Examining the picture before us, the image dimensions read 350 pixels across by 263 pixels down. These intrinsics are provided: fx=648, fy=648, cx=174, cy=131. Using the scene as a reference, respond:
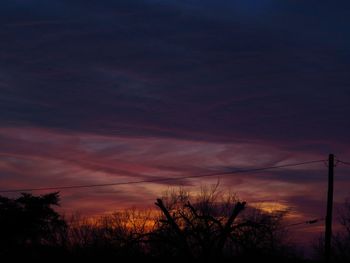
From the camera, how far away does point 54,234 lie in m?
53.2

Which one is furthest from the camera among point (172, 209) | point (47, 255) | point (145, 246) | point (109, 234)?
point (109, 234)

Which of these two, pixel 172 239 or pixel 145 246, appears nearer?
pixel 172 239

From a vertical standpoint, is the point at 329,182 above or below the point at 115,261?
above

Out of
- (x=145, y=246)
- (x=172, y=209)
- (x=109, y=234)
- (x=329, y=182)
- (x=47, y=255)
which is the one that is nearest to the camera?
(x=329, y=182)

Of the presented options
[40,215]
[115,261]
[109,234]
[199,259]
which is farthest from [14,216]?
[199,259]

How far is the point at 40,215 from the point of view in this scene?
52750mm

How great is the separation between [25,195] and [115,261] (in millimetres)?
19850

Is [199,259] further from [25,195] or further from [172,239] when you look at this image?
[25,195]

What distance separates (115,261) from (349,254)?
24802 mm

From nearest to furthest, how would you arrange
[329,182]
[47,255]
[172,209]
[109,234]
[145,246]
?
1. [329,182]
2. [47,255]
3. [145,246]
4. [172,209]
5. [109,234]

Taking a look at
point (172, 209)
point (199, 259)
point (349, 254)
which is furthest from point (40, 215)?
point (349, 254)

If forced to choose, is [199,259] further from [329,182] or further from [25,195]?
[25,195]

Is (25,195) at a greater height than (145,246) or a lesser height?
greater

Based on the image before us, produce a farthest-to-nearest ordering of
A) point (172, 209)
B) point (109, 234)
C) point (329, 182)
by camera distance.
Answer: point (109, 234) < point (172, 209) < point (329, 182)
